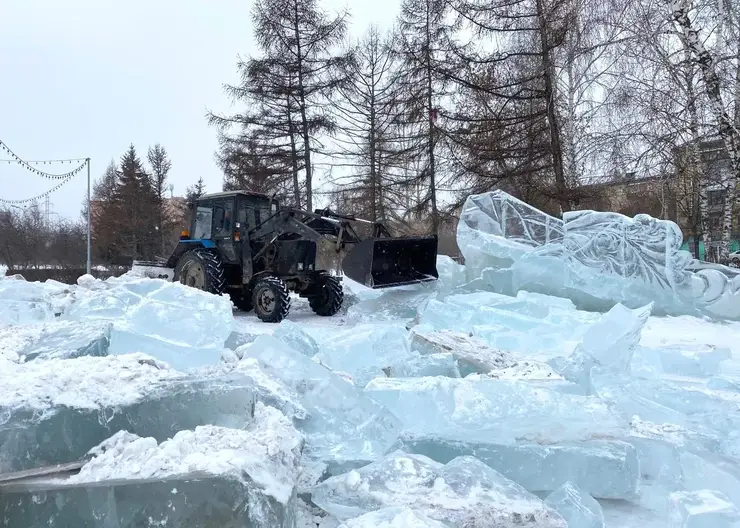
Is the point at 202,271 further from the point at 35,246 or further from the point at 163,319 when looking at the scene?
the point at 35,246

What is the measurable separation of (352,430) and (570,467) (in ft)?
3.21

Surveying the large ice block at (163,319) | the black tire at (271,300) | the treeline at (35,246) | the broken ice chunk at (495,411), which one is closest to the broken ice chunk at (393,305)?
the black tire at (271,300)

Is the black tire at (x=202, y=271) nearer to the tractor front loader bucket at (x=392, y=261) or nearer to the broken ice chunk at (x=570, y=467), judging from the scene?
the tractor front loader bucket at (x=392, y=261)

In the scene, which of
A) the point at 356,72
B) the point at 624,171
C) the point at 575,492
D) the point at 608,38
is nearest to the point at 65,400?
the point at 575,492

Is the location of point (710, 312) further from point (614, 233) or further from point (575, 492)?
point (575, 492)

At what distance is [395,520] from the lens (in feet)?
5.45

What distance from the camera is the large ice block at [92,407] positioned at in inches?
79.7

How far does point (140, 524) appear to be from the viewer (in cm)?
154

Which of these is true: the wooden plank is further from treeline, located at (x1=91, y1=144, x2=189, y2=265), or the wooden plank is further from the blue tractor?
treeline, located at (x1=91, y1=144, x2=189, y2=265)

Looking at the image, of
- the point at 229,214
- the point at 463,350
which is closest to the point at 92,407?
the point at 463,350

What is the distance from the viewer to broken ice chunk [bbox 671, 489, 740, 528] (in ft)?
6.36

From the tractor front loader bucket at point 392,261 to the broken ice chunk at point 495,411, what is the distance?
510cm

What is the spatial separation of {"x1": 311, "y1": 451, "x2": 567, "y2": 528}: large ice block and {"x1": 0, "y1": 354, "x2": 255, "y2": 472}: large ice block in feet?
1.67

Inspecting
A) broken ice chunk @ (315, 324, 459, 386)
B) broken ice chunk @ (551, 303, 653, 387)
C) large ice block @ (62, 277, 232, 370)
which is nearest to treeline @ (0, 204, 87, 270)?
large ice block @ (62, 277, 232, 370)
